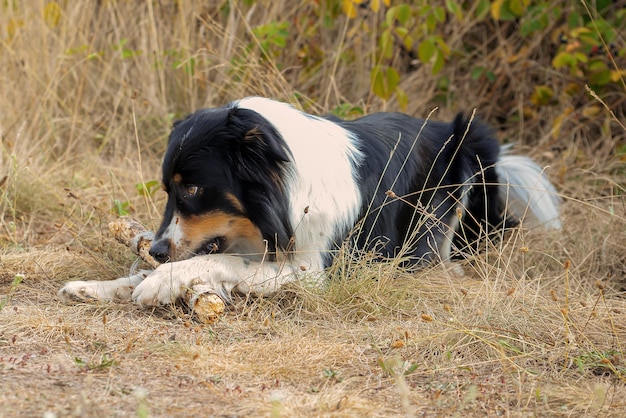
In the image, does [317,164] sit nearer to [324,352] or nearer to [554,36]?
[324,352]

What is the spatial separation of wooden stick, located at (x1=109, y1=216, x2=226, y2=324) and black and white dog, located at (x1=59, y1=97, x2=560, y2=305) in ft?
0.27

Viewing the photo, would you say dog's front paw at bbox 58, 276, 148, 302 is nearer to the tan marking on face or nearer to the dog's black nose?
the dog's black nose

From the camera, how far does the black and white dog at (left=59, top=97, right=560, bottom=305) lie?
12.3ft

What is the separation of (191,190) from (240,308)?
550 mm

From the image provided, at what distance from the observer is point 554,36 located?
21.4 ft

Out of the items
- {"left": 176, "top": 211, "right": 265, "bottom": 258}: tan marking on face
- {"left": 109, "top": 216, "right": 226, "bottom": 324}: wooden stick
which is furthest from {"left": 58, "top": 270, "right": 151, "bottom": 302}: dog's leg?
{"left": 176, "top": 211, "right": 265, "bottom": 258}: tan marking on face

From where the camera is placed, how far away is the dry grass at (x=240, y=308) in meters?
2.85

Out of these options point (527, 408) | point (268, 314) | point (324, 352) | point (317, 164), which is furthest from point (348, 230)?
point (527, 408)

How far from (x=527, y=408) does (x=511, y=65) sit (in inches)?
175

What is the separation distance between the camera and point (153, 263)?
156 inches

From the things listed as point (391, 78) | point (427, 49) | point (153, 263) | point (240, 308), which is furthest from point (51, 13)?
point (240, 308)

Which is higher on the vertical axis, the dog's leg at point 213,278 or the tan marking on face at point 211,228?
the tan marking on face at point 211,228

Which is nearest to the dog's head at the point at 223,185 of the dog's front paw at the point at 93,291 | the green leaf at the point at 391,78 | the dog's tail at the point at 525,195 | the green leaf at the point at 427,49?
the dog's front paw at the point at 93,291

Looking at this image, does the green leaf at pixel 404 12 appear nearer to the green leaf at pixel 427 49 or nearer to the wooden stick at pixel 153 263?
the green leaf at pixel 427 49
